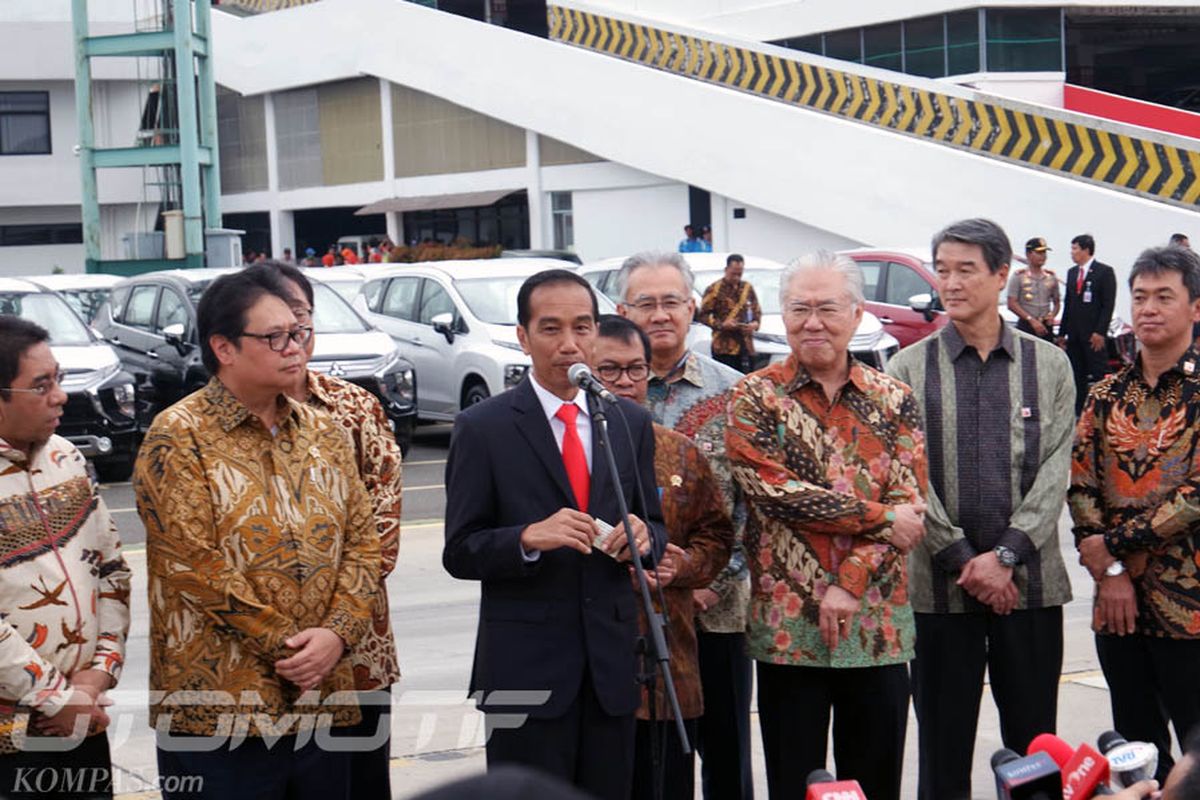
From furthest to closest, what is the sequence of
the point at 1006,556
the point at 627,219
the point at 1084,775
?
1. the point at 627,219
2. the point at 1006,556
3. the point at 1084,775

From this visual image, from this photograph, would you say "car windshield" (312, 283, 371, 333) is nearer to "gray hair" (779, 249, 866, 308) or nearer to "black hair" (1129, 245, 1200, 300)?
"gray hair" (779, 249, 866, 308)

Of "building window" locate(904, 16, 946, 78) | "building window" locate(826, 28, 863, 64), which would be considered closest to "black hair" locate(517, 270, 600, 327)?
"building window" locate(904, 16, 946, 78)

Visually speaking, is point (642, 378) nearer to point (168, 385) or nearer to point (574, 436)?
point (574, 436)

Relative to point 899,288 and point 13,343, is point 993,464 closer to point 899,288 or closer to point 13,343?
point 13,343

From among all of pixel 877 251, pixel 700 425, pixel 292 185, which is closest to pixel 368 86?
pixel 292 185

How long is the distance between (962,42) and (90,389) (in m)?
21.5

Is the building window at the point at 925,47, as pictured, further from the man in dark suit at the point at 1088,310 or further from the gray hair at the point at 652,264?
the gray hair at the point at 652,264

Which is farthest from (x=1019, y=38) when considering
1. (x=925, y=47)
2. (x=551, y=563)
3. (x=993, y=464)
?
(x=551, y=563)

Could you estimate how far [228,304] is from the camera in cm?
445

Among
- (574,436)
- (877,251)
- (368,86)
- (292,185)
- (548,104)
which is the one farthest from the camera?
(292,185)

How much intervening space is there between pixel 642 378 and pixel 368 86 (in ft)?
124

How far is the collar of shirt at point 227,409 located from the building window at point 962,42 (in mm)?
28407

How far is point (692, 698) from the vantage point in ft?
16.6

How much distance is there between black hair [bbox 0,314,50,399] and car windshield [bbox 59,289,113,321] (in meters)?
14.0
